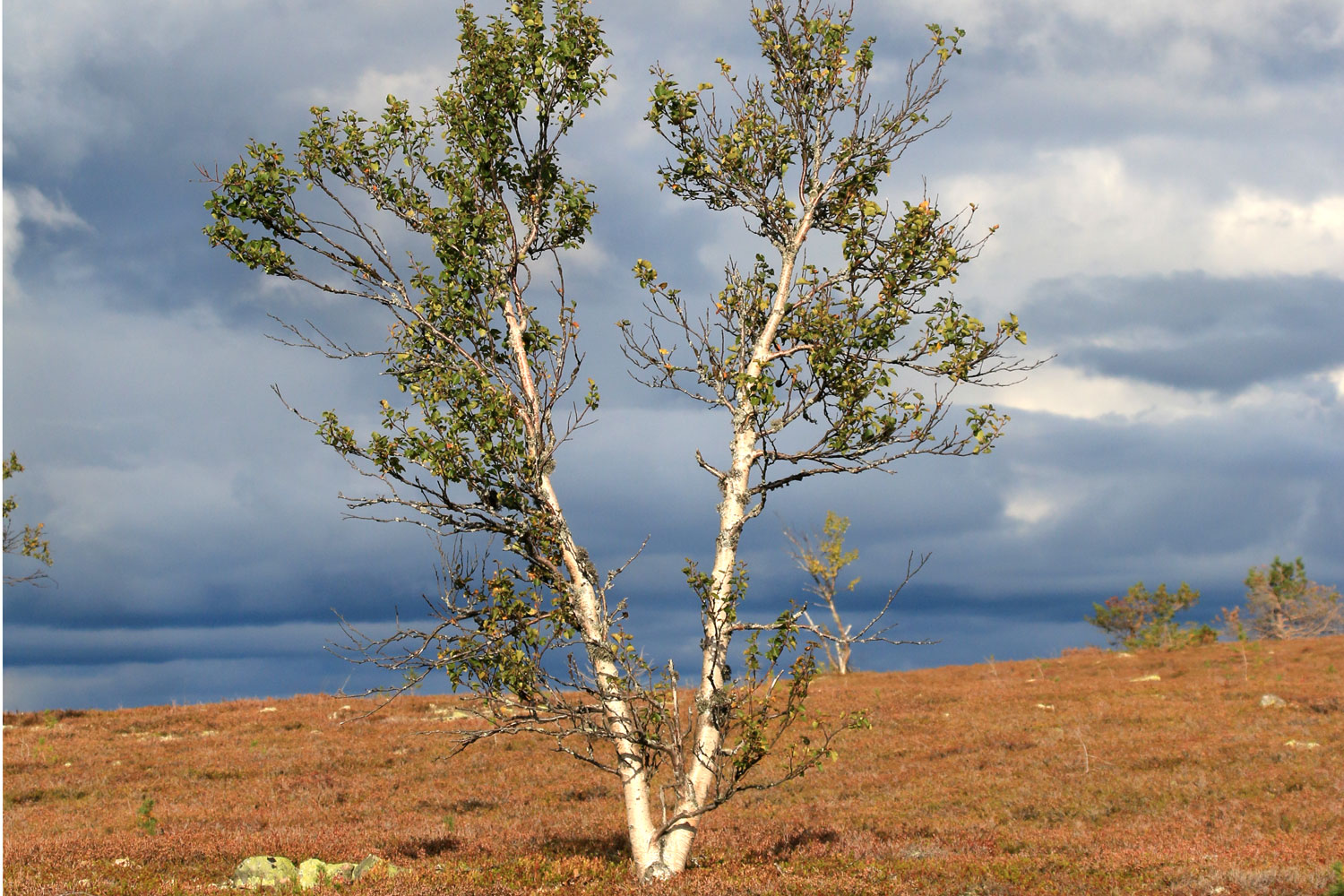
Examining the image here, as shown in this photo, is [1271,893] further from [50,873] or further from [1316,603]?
[1316,603]

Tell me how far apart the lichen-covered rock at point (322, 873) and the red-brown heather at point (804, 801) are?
87cm

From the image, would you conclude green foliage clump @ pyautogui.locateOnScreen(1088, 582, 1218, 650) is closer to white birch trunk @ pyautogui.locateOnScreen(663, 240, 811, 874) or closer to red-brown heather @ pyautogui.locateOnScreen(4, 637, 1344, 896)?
red-brown heather @ pyautogui.locateOnScreen(4, 637, 1344, 896)

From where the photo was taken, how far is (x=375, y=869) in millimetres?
13719

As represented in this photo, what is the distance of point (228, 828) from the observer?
64.7ft

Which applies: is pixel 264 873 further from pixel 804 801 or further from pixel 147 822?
pixel 804 801

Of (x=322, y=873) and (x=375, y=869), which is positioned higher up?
Answer: (x=375, y=869)

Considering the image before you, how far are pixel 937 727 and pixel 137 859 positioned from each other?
1006 inches

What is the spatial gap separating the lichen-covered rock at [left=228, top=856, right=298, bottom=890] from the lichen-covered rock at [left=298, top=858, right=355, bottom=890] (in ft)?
0.45

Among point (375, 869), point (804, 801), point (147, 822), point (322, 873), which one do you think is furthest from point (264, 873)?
point (804, 801)

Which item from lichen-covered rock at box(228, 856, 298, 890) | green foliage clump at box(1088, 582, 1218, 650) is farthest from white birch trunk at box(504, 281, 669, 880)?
green foliage clump at box(1088, 582, 1218, 650)

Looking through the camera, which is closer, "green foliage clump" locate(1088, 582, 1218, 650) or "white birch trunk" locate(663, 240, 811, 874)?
"white birch trunk" locate(663, 240, 811, 874)

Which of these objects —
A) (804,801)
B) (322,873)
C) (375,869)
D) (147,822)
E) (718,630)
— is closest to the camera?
(718,630)

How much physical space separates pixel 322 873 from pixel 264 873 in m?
0.82

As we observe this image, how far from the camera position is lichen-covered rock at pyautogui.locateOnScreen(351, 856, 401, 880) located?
13.4m
